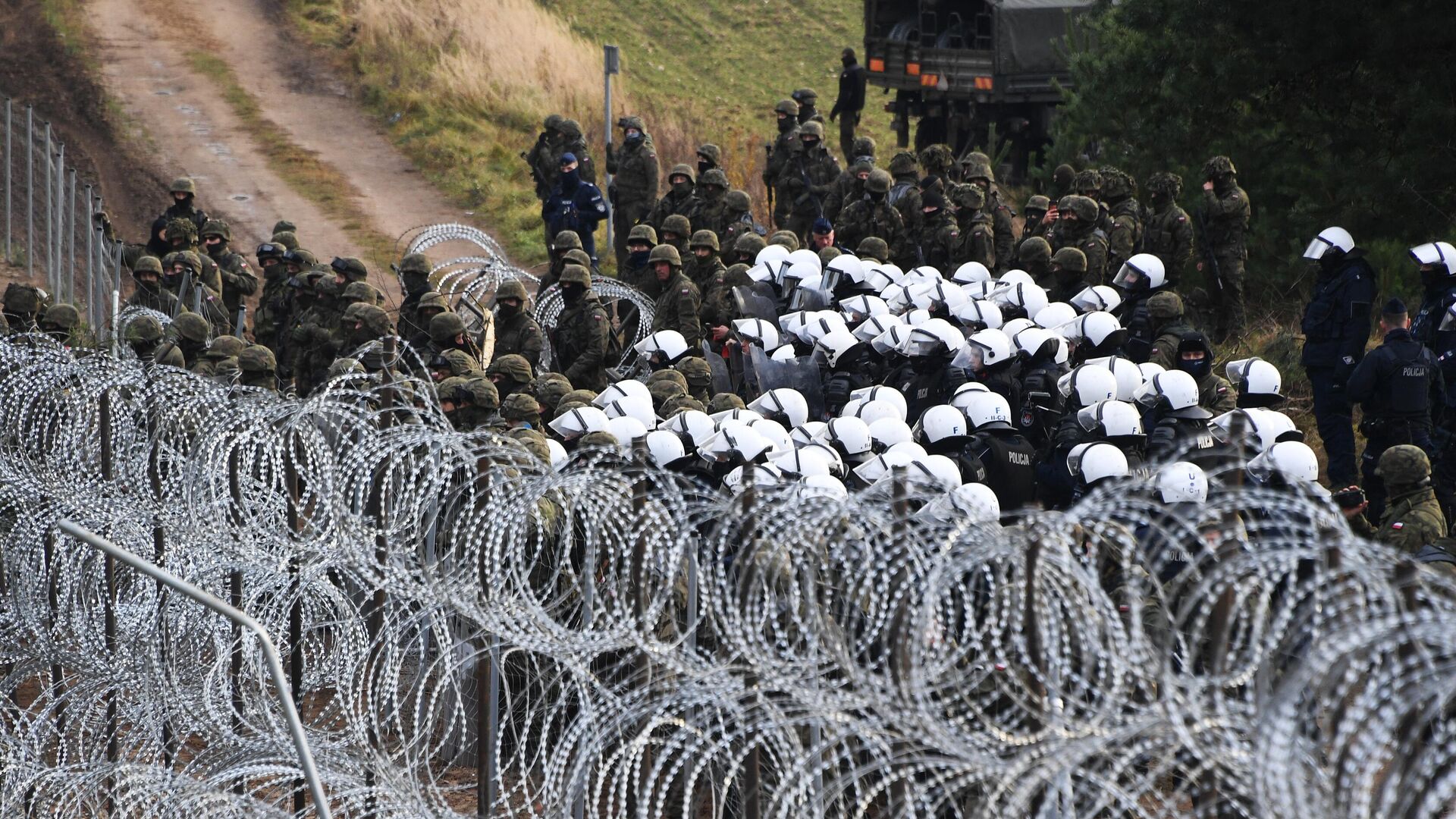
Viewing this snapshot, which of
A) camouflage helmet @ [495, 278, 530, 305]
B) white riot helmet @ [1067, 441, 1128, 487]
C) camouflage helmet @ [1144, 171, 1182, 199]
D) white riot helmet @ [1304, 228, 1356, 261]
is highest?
white riot helmet @ [1304, 228, 1356, 261]

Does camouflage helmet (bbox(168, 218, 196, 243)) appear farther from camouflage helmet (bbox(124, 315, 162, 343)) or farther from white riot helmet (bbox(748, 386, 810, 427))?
white riot helmet (bbox(748, 386, 810, 427))

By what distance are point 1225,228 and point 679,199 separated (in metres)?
4.67

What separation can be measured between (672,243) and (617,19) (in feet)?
72.7

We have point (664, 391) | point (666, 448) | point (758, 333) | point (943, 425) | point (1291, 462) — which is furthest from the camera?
point (758, 333)

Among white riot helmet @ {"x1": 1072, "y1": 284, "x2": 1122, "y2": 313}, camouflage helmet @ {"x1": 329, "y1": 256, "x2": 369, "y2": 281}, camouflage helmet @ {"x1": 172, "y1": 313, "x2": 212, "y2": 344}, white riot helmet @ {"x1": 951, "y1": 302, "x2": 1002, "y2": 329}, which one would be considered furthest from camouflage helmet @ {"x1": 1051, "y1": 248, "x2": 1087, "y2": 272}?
camouflage helmet @ {"x1": 172, "y1": 313, "x2": 212, "y2": 344}

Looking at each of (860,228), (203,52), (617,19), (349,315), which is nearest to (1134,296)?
(860,228)

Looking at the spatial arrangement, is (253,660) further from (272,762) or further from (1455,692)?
(1455,692)

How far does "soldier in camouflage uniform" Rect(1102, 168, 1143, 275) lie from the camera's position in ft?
44.9

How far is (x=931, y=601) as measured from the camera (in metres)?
4.53

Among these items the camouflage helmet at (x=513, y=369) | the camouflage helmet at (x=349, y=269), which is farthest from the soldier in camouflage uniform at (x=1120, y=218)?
the camouflage helmet at (x=349, y=269)

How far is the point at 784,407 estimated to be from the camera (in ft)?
33.2

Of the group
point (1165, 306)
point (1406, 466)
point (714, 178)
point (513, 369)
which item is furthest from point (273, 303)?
point (1406, 466)

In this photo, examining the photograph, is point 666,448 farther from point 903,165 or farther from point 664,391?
point 903,165

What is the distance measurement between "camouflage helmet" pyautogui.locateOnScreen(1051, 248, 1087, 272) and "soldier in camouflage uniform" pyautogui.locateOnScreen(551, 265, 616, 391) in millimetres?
3128
